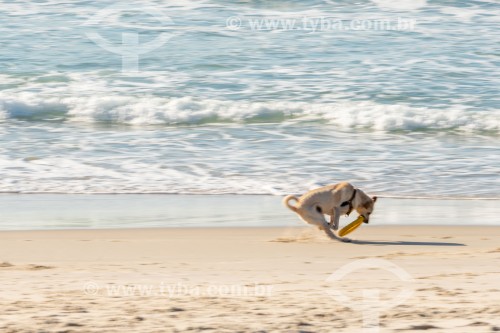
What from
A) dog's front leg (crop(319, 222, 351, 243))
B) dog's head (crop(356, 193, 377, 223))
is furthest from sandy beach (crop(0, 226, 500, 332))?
dog's head (crop(356, 193, 377, 223))

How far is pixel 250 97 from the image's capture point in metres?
15.2

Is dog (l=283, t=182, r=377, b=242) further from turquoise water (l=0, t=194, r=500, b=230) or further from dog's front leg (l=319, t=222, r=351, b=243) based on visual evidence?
turquoise water (l=0, t=194, r=500, b=230)

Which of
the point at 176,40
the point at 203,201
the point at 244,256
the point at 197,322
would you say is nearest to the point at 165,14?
the point at 176,40

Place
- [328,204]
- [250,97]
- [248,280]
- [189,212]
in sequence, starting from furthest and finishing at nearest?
[250,97]
[189,212]
[328,204]
[248,280]

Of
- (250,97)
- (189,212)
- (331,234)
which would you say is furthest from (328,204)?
(250,97)

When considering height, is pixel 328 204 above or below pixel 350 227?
above

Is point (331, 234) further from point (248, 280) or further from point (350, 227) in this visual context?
point (248, 280)

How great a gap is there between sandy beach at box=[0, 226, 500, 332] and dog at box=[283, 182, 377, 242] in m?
0.15

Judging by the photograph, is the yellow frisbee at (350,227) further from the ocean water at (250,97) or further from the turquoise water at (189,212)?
the ocean water at (250,97)

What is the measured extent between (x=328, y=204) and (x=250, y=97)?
26.4ft

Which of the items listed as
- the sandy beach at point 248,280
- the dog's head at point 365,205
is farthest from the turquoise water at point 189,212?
the dog's head at point 365,205

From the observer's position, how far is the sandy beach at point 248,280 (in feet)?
15.2

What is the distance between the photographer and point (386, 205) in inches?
348

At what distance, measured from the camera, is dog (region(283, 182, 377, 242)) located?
7219 mm
